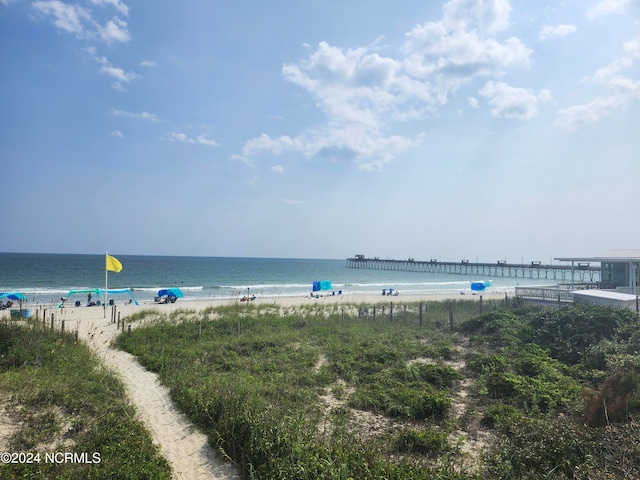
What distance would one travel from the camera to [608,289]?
70.5ft

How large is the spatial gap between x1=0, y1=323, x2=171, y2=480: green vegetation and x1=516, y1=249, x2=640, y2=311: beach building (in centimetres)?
1770

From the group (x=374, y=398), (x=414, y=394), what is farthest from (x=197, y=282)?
(x=414, y=394)

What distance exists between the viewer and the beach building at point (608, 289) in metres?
16.2

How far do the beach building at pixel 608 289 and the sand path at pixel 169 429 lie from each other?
1661 centimetres

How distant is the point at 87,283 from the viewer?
45344mm

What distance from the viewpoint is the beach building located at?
53.1ft

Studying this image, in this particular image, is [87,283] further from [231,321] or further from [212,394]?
[212,394]

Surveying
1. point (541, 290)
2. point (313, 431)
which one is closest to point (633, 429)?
point (313, 431)

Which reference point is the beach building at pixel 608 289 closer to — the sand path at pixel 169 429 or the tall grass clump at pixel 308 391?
the tall grass clump at pixel 308 391

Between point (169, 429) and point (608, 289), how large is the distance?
2434 centimetres

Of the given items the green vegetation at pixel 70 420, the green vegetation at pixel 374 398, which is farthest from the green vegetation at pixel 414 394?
the green vegetation at pixel 70 420

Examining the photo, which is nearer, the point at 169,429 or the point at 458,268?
the point at 169,429

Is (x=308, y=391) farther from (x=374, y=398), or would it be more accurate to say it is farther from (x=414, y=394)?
(x=414, y=394)

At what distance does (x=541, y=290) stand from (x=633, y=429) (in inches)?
711
